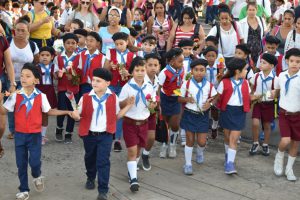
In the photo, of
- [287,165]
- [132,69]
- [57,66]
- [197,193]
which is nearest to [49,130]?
[57,66]

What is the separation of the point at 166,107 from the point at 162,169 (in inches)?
36.5

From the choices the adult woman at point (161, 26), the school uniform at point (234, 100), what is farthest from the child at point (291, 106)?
the adult woman at point (161, 26)

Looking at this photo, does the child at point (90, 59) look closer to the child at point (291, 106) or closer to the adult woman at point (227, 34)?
the adult woman at point (227, 34)

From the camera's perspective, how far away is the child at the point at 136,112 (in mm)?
6262

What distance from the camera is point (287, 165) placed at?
6820 mm

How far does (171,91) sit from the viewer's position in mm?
7332

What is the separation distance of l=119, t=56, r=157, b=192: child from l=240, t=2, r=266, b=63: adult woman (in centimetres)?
336

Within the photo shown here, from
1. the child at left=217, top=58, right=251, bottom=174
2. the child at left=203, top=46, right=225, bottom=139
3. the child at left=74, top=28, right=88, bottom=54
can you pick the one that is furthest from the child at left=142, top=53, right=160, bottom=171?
the child at left=74, top=28, right=88, bottom=54

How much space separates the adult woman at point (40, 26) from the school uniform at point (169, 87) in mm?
3184

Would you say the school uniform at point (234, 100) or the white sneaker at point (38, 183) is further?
the school uniform at point (234, 100)

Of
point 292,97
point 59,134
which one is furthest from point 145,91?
point 59,134

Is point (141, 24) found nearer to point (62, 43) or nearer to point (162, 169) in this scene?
point (62, 43)

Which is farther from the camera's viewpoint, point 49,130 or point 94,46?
point 49,130

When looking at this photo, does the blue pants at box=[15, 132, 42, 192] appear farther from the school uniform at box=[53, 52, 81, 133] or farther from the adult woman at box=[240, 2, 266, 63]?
the adult woman at box=[240, 2, 266, 63]
